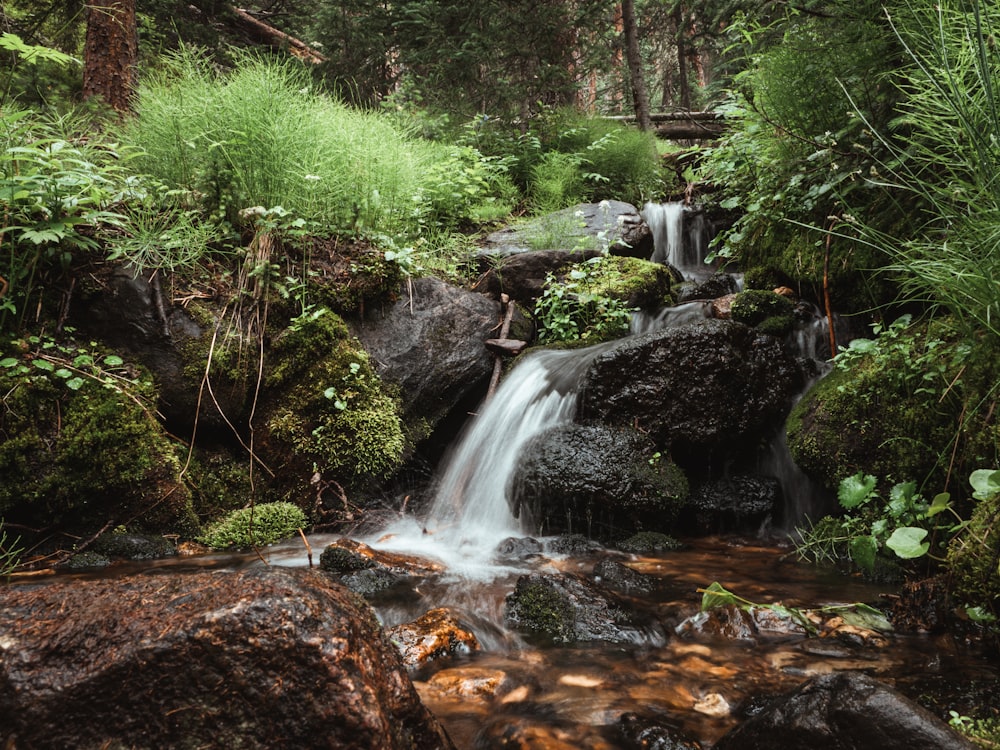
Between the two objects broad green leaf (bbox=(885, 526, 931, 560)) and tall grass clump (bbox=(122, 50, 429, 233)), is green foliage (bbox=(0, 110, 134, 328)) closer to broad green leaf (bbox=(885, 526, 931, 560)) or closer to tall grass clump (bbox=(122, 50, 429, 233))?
tall grass clump (bbox=(122, 50, 429, 233))

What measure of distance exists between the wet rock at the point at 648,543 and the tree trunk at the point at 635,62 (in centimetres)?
844

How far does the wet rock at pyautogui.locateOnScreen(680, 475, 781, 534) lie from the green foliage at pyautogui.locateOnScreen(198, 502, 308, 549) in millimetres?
2828

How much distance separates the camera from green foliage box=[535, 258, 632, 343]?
5836 millimetres

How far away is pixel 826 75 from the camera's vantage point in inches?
164

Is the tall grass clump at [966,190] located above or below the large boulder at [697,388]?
above

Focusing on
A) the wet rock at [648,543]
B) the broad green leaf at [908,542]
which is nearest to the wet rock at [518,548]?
the wet rock at [648,543]

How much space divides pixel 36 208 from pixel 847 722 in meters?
4.76

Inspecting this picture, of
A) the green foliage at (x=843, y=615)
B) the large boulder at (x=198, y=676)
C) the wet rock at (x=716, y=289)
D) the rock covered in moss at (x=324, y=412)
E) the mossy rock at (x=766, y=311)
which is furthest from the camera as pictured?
the wet rock at (x=716, y=289)

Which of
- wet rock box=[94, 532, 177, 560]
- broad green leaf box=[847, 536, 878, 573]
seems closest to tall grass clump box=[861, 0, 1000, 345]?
broad green leaf box=[847, 536, 878, 573]

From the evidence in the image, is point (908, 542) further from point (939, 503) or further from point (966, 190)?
point (966, 190)

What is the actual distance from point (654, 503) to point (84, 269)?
14.0 feet

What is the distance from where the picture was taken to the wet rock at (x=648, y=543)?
393 centimetres

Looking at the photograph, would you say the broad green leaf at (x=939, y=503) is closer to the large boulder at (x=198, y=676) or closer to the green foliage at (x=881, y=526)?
the green foliage at (x=881, y=526)

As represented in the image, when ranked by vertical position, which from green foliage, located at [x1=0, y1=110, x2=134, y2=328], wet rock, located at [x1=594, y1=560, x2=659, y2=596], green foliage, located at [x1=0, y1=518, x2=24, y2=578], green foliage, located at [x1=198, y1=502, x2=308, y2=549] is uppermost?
green foliage, located at [x1=0, y1=110, x2=134, y2=328]
